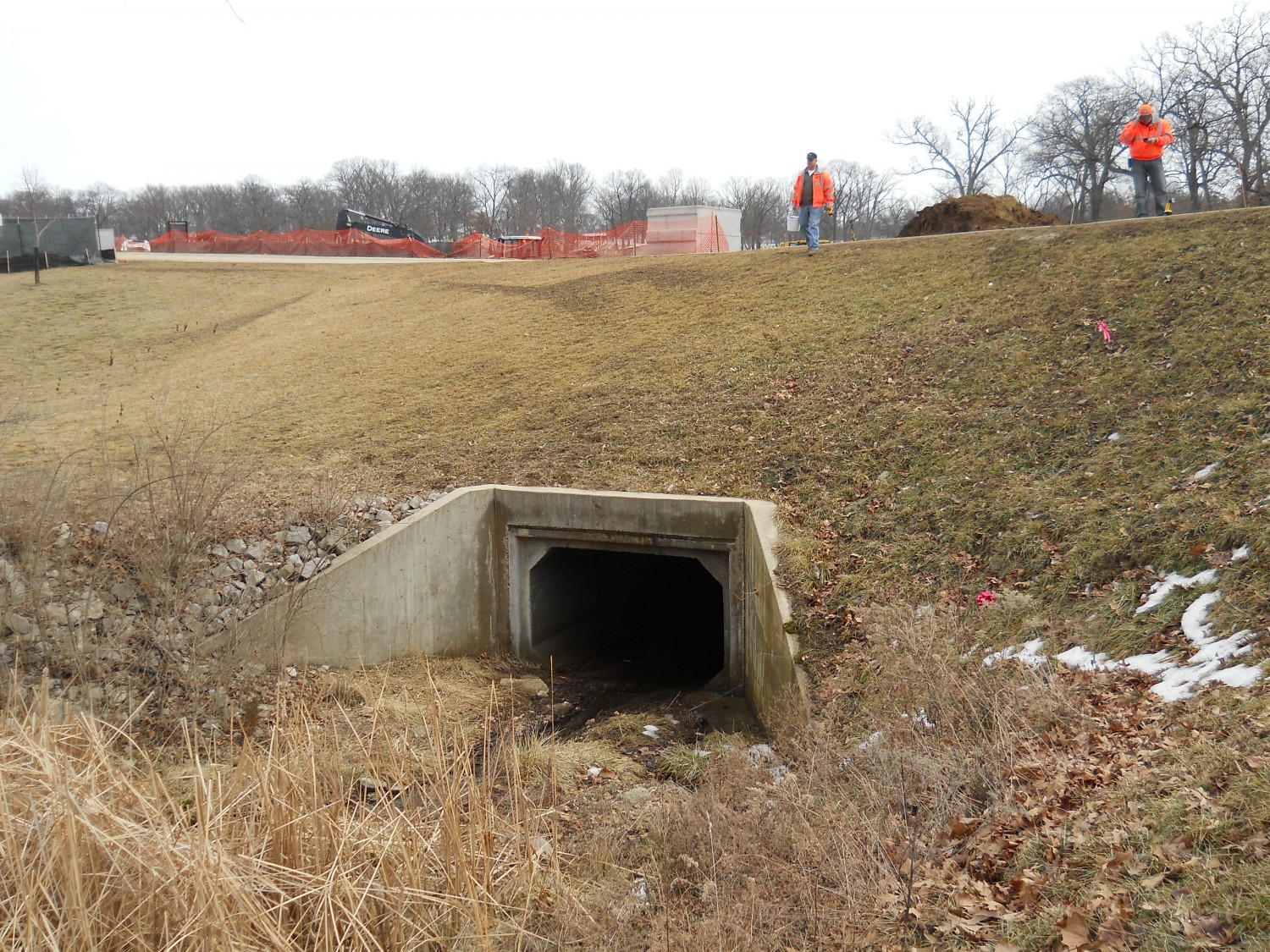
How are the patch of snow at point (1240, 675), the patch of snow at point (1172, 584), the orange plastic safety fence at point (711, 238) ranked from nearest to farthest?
the patch of snow at point (1240, 675)
the patch of snow at point (1172, 584)
the orange plastic safety fence at point (711, 238)

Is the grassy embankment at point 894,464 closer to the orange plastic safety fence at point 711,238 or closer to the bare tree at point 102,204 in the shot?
the orange plastic safety fence at point 711,238

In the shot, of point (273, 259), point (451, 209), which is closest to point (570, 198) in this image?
point (451, 209)

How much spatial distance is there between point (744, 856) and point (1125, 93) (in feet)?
162

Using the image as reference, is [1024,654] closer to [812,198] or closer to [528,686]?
[528,686]

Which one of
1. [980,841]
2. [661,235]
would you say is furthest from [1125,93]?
[980,841]

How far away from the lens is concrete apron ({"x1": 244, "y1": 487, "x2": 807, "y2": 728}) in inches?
350

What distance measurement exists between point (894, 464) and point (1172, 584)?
3.74m

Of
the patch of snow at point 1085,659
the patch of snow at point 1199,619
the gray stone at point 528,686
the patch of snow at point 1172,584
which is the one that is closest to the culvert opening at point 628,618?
the gray stone at point 528,686

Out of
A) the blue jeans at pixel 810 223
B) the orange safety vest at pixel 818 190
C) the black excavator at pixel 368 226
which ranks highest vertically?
the black excavator at pixel 368 226

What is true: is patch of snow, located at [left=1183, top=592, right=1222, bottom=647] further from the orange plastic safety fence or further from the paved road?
the paved road

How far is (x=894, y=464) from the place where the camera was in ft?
31.5

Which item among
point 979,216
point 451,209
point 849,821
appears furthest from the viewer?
point 451,209

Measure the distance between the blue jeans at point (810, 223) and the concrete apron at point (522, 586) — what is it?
306 inches

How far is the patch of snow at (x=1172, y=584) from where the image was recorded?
5.85 metres
